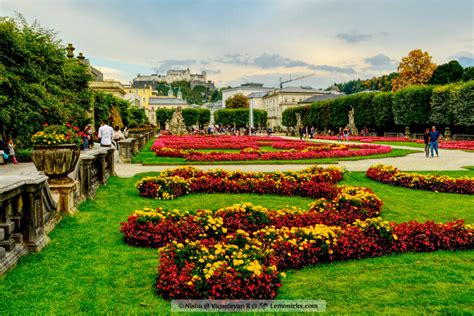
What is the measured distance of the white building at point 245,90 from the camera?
491ft

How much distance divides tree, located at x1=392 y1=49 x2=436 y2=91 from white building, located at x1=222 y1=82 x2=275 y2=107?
85.4 metres

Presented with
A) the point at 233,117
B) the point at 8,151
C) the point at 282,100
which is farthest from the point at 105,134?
the point at 282,100

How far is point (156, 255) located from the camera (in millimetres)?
5719

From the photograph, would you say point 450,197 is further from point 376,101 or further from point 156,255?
point 376,101

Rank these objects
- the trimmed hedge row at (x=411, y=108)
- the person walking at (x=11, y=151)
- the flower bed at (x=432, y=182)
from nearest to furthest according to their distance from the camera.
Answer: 1. the flower bed at (x=432, y=182)
2. the person walking at (x=11, y=151)
3. the trimmed hedge row at (x=411, y=108)

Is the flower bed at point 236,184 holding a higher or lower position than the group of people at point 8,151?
lower

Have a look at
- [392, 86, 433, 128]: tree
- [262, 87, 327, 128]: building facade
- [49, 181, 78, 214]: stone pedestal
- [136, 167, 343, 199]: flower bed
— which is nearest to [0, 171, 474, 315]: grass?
[49, 181, 78, 214]: stone pedestal

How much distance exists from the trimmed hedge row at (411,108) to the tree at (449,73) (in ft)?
34.7

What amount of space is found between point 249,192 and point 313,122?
63.0 meters

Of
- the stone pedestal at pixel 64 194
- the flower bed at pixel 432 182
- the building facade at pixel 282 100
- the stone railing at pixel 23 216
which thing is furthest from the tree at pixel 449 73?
the stone railing at pixel 23 216

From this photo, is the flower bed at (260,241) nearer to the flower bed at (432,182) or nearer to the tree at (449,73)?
the flower bed at (432,182)

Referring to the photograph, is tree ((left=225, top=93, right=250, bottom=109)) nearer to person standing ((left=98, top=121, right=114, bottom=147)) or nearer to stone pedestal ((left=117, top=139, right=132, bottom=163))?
stone pedestal ((left=117, top=139, right=132, bottom=163))

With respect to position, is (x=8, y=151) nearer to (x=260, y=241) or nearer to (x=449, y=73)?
(x=260, y=241)

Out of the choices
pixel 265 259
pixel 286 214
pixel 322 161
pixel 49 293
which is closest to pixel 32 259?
pixel 49 293
